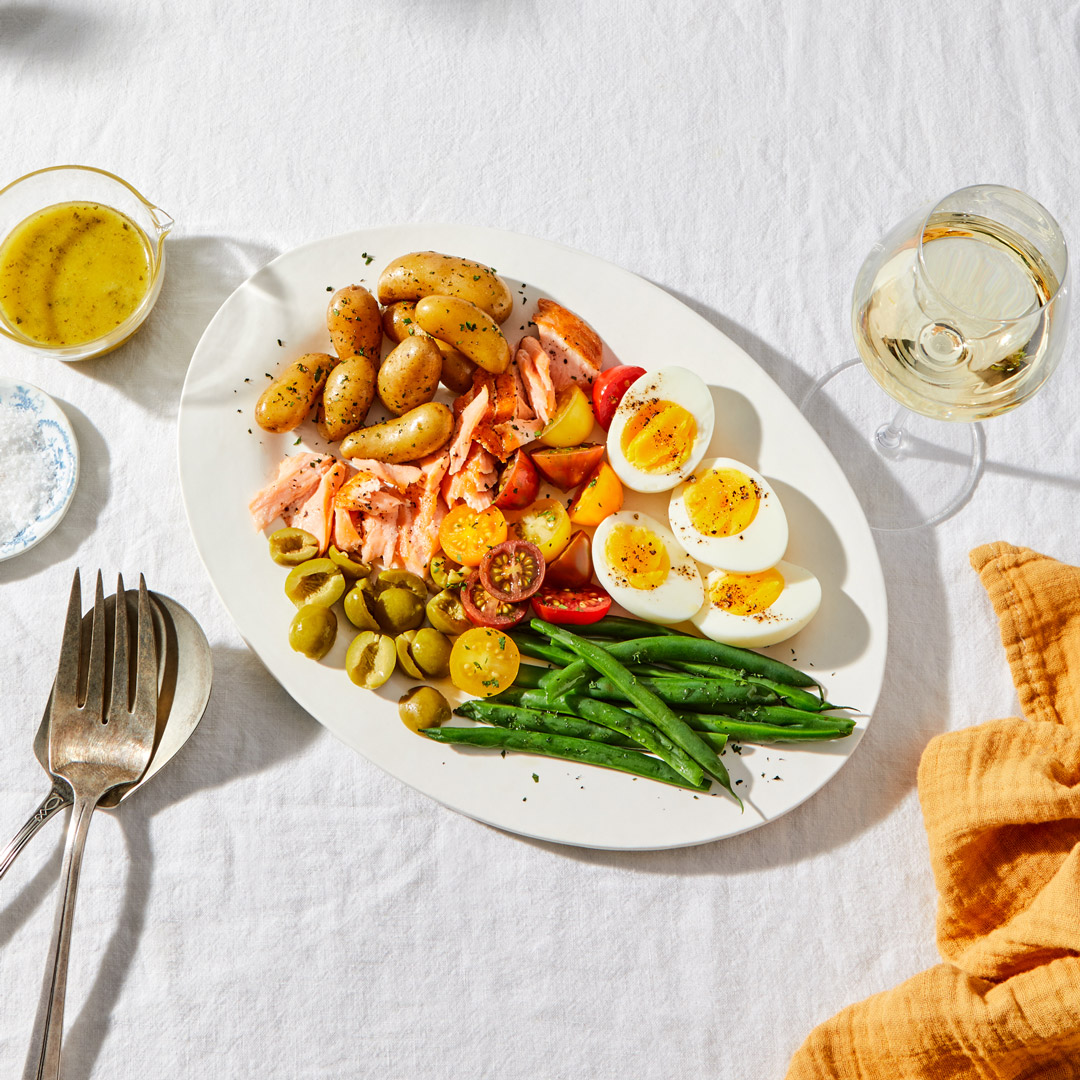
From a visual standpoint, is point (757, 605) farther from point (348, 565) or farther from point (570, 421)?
point (348, 565)

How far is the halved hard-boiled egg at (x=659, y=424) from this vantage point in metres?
2.48

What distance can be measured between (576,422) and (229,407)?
3.35 feet

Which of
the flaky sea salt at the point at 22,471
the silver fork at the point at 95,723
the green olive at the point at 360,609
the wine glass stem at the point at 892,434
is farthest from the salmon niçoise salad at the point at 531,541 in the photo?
the flaky sea salt at the point at 22,471

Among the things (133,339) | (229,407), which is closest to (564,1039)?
(229,407)

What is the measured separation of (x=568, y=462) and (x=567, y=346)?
364mm

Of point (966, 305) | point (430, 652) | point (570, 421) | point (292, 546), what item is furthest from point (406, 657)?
point (966, 305)

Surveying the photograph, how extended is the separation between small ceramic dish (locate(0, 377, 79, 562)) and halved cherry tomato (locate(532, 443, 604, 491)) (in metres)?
1.42

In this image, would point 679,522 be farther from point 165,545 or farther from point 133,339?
point 133,339

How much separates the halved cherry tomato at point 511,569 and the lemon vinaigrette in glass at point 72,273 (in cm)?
134

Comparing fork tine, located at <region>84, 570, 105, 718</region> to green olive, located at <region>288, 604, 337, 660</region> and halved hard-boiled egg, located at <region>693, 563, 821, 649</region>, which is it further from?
halved hard-boiled egg, located at <region>693, 563, 821, 649</region>

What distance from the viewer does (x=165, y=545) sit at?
2.63 m

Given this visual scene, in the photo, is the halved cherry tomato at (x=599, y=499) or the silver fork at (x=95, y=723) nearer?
the silver fork at (x=95, y=723)

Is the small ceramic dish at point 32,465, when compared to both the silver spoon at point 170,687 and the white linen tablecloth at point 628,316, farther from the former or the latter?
the silver spoon at point 170,687

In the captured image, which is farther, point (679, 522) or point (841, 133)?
point (841, 133)
